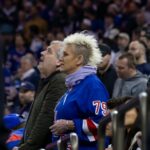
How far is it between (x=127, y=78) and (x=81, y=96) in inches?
98.7

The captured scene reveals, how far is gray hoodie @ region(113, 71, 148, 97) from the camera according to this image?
8.20 metres

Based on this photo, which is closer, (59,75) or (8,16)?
(59,75)

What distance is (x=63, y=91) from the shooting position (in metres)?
6.72

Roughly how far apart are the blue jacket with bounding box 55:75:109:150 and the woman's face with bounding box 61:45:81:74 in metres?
0.16

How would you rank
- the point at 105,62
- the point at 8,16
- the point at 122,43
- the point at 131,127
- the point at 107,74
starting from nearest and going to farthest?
the point at 131,127 → the point at 105,62 → the point at 107,74 → the point at 122,43 → the point at 8,16

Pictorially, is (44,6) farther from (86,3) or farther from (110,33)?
(110,33)

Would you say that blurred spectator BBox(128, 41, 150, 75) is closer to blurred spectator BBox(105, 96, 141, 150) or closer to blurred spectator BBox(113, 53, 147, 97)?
blurred spectator BBox(113, 53, 147, 97)

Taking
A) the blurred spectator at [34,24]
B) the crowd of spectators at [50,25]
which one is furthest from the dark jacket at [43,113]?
the blurred spectator at [34,24]

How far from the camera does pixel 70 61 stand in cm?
625

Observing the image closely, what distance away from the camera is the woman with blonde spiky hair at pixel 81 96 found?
595cm

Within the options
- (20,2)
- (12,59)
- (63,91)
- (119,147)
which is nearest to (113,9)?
(12,59)

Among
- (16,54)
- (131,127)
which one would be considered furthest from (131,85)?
(16,54)

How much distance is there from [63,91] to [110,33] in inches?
331

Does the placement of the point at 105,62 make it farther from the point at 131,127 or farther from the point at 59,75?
the point at 131,127
